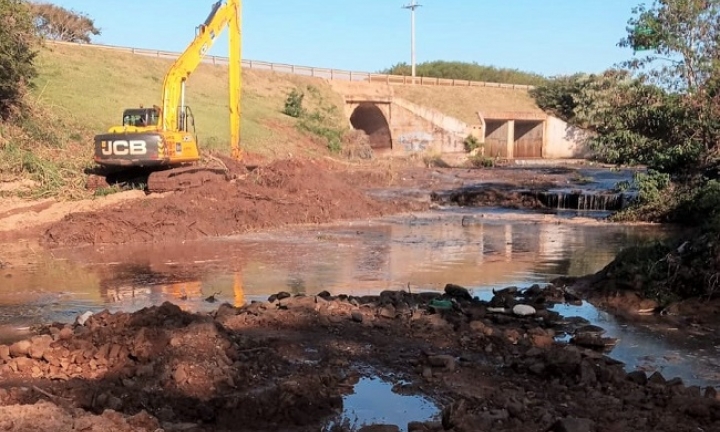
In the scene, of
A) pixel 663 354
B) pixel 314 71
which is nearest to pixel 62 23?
pixel 314 71

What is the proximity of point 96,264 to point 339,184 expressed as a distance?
11.2 m

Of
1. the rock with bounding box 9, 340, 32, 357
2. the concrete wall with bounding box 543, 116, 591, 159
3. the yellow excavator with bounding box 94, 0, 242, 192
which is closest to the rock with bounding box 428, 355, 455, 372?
the rock with bounding box 9, 340, 32, 357

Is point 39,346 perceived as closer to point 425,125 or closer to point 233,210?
point 233,210

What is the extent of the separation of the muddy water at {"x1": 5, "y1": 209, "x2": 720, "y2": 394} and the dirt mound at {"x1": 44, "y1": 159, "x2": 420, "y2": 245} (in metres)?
0.87

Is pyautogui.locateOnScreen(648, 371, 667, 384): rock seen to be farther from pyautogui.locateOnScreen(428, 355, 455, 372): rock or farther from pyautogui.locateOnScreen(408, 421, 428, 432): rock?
pyautogui.locateOnScreen(408, 421, 428, 432): rock

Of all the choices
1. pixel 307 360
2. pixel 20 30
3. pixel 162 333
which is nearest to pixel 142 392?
pixel 162 333

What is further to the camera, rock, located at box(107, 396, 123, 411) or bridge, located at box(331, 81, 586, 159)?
bridge, located at box(331, 81, 586, 159)

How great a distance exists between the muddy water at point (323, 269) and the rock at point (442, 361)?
2.37 meters

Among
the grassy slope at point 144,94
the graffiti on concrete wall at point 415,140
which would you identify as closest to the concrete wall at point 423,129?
the graffiti on concrete wall at point 415,140

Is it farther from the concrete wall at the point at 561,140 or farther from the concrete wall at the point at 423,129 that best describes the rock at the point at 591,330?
the concrete wall at the point at 561,140

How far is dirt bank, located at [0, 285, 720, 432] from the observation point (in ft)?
19.0

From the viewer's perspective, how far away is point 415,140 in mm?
57844

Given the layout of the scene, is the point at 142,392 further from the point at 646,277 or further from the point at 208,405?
the point at 646,277

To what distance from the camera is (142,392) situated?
243 inches
